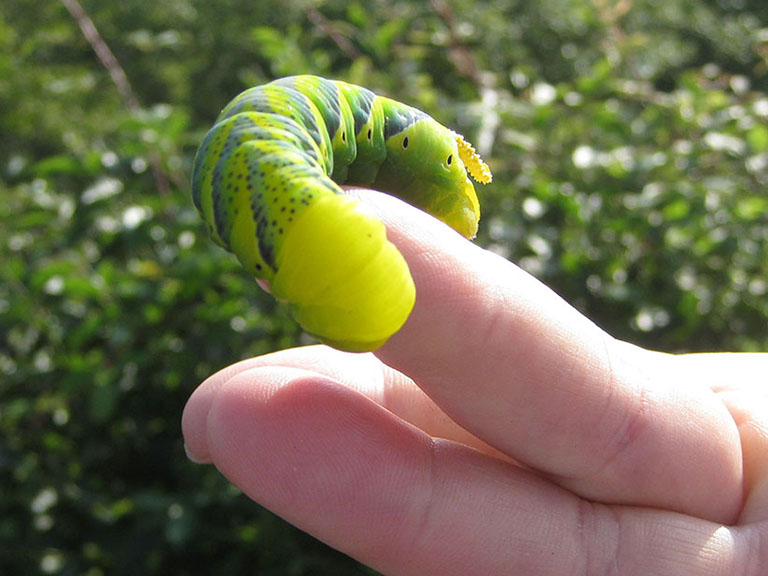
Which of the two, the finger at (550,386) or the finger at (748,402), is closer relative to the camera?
the finger at (550,386)

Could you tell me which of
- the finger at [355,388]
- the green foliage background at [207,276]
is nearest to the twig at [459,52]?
the green foliage background at [207,276]

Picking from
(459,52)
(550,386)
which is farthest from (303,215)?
(459,52)

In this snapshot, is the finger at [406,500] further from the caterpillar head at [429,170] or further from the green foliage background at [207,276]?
the green foliage background at [207,276]

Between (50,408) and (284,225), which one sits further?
(50,408)

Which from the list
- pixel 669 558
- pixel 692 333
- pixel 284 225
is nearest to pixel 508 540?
pixel 669 558

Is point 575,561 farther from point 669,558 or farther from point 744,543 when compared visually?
point 744,543

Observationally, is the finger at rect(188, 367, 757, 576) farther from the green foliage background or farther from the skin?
the green foliage background

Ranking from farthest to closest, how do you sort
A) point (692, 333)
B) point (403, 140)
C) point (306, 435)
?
point (692, 333)
point (403, 140)
point (306, 435)

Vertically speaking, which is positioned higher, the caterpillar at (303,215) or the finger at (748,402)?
the caterpillar at (303,215)
